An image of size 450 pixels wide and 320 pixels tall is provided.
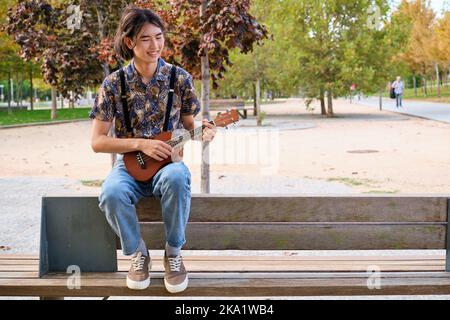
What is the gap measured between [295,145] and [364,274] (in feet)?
45.6

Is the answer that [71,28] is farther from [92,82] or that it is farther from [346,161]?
[346,161]

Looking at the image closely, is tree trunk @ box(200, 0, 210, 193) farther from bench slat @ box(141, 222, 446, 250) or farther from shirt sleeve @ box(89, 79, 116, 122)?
bench slat @ box(141, 222, 446, 250)

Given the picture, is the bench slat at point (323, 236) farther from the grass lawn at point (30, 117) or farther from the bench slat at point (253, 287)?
the grass lawn at point (30, 117)

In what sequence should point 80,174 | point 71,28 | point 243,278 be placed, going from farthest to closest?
point 80,174 → point 71,28 → point 243,278

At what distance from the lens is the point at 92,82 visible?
961 cm

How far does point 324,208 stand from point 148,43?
3.97 feet

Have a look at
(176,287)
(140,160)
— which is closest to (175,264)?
(176,287)

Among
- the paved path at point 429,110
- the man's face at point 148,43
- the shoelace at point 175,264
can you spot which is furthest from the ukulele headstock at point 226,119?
the paved path at point 429,110

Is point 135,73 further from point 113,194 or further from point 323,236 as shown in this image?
point 323,236

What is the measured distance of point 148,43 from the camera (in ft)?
10.8

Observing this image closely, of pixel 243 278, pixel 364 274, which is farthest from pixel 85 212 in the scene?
pixel 364 274

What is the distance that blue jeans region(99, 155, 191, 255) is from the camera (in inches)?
119

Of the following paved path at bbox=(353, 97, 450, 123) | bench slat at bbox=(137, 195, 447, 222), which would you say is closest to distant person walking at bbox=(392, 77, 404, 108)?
paved path at bbox=(353, 97, 450, 123)

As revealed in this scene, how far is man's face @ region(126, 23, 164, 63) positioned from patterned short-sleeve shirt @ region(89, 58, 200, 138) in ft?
0.33
